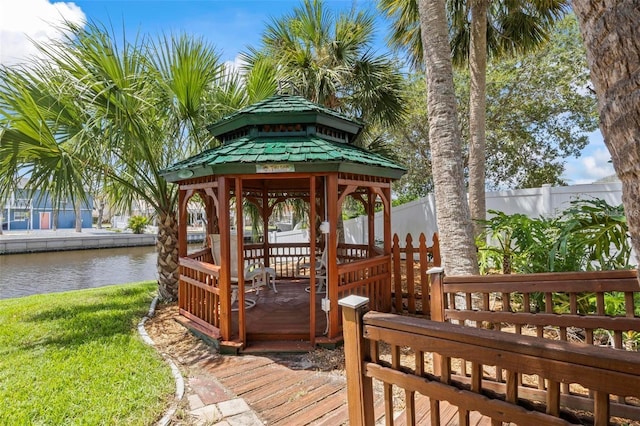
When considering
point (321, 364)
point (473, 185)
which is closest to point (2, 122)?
point (321, 364)

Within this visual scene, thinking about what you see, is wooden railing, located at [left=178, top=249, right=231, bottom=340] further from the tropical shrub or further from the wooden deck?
the tropical shrub

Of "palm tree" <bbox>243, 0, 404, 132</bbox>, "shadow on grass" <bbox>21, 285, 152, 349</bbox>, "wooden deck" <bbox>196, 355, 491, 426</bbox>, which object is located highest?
"palm tree" <bbox>243, 0, 404, 132</bbox>

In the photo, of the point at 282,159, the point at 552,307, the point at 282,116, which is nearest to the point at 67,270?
the point at 282,116

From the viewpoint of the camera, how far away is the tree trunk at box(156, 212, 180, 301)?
653cm

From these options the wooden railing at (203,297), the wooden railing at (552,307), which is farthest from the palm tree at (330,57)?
the wooden railing at (552,307)

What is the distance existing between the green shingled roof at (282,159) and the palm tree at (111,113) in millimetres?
1189

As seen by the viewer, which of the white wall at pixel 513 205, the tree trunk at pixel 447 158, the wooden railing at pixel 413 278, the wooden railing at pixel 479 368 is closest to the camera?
the wooden railing at pixel 479 368

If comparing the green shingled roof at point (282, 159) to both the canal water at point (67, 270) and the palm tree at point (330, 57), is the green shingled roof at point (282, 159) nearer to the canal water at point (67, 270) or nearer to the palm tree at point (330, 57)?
the palm tree at point (330, 57)

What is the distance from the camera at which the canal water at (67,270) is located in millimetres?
12844

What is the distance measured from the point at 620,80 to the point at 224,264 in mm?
4204

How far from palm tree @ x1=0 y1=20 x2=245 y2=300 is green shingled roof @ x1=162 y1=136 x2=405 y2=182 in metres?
1.19

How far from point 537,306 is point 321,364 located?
3.20 m

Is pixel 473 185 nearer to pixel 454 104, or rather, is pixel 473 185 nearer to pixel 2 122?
pixel 454 104

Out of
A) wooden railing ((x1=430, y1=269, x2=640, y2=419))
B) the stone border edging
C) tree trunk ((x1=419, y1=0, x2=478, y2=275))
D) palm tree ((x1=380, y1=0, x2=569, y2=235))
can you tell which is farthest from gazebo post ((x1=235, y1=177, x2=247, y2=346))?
palm tree ((x1=380, y1=0, x2=569, y2=235))
